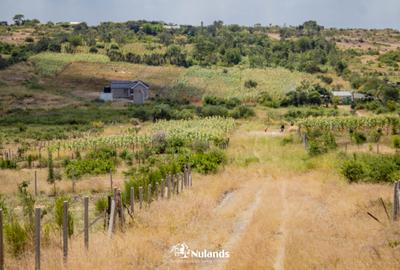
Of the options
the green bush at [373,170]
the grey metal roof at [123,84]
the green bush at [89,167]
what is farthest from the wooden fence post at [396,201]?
the grey metal roof at [123,84]

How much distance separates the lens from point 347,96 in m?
86.8

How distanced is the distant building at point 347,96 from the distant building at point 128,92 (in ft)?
99.6

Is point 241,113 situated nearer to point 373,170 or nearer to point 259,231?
point 373,170

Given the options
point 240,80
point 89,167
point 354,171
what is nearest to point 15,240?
point 354,171

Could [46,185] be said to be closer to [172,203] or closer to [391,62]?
[172,203]

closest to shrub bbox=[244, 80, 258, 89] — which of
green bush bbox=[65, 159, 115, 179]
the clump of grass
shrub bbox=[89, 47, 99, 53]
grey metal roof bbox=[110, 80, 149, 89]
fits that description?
grey metal roof bbox=[110, 80, 149, 89]

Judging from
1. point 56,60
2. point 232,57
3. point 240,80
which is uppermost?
point 232,57

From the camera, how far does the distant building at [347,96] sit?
8475 centimetres

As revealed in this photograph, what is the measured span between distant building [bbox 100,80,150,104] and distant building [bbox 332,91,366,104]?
30347 mm

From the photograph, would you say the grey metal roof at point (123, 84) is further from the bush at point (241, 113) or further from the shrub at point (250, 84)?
the bush at point (241, 113)

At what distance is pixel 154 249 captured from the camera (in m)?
12.9

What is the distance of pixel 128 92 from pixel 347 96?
3500cm

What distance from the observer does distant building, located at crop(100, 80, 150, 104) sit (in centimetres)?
8912

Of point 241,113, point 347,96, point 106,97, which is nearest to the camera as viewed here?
point 241,113
